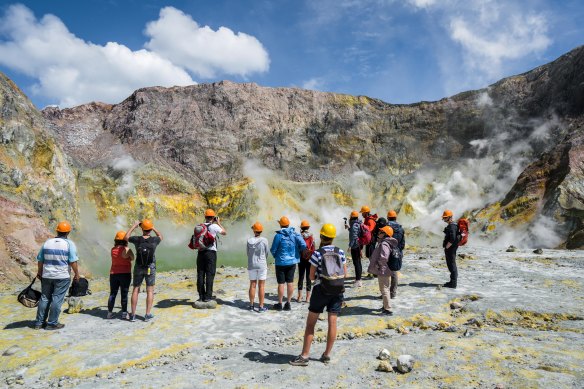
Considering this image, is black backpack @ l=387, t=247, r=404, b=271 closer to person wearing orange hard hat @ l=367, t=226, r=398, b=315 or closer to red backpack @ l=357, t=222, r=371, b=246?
person wearing orange hard hat @ l=367, t=226, r=398, b=315

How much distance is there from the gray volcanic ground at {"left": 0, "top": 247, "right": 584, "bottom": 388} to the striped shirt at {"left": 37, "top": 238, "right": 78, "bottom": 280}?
4.22 ft

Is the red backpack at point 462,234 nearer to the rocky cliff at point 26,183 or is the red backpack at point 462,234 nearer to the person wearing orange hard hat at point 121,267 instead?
the person wearing orange hard hat at point 121,267

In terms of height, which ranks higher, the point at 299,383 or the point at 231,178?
the point at 231,178

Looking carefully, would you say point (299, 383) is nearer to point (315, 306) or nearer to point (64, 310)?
point (315, 306)

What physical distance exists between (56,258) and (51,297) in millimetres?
929

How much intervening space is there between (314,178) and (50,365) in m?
63.3

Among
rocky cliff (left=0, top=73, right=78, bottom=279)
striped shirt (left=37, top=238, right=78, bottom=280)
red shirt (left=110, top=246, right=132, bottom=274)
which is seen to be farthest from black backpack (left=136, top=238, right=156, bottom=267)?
rocky cliff (left=0, top=73, right=78, bottom=279)

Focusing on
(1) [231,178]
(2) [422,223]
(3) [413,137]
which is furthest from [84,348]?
(3) [413,137]

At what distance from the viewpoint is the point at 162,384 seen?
6273 mm

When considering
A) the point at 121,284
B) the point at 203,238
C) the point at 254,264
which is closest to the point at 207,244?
the point at 203,238

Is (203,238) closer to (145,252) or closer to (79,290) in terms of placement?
(145,252)

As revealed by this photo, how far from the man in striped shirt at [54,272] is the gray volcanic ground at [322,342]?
369 mm

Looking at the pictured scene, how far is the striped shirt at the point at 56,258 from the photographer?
A: 8.82m

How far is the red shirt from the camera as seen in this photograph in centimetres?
989
